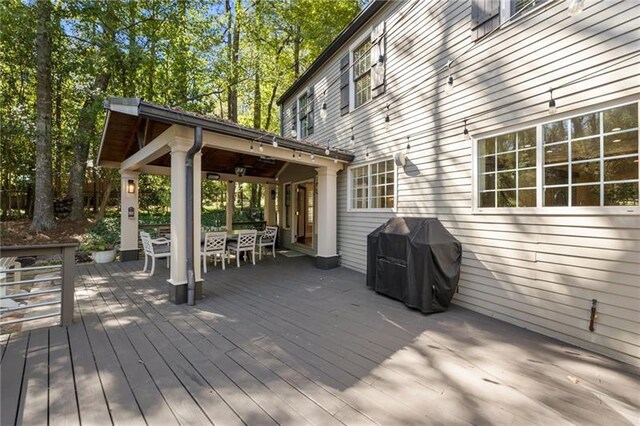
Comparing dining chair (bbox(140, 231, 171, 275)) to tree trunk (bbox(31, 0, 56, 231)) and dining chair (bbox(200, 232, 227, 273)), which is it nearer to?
dining chair (bbox(200, 232, 227, 273))

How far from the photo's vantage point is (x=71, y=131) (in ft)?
32.2

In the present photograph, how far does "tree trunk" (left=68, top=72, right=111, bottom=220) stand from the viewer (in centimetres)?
959

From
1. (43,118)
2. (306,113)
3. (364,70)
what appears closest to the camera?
(364,70)

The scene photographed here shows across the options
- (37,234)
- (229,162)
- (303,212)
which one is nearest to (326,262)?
(303,212)

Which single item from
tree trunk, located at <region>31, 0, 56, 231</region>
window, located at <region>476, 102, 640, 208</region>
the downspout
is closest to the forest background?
tree trunk, located at <region>31, 0, 56, 231</region>

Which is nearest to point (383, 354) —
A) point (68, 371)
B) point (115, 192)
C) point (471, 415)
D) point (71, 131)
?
point (471, 415)

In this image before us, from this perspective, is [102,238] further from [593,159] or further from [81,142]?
[593,159]

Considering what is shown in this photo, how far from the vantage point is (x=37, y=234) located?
27.4 ft

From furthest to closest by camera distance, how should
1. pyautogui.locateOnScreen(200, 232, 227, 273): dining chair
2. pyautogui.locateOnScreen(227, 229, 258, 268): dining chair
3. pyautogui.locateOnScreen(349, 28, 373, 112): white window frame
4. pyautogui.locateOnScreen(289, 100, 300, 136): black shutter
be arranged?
1. pyautogui.locateOnScreen(289, 100, 300, 136): black shutter
2. pyautogui.locateOnScreen(227, 229, 258, 268): dining chair
3. pyautogui.locateOnScreen(349, 28, 373, 112): white window frame
4. pyautogui.locateOnScreen(200, 232, 227, 273): dining chair

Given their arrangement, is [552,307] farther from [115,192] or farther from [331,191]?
[115,192]

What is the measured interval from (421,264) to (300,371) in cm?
218

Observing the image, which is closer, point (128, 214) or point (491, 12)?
point (491, 12)

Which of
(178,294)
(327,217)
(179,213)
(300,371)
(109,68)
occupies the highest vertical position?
(109,68)

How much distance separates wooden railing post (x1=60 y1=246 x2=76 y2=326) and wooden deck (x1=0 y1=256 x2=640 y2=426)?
143 mm
